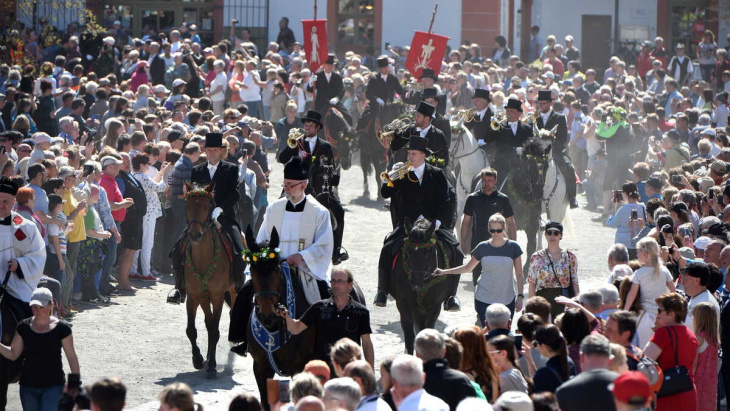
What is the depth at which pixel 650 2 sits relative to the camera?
40.5m

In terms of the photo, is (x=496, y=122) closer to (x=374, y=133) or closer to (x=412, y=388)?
(x=374, y=133)

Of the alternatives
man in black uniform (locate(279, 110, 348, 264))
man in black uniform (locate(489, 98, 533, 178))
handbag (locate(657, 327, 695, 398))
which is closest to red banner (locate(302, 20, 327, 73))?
man in black uniform (locate(489, 98, 533, 178))

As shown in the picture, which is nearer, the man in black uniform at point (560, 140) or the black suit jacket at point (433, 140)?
the black suit jacket at point (433, 140)

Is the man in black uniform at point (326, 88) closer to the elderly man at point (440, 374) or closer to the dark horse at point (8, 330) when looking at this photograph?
the dark horse at point (8, 330)

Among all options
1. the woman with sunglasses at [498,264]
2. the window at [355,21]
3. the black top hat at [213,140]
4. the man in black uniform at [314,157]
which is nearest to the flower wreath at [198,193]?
the black top hat at [213,140]

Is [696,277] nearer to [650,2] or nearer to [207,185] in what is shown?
[207,185]

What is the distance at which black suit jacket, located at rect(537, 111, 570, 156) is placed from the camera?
1872cm

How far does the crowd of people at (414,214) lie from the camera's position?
777 cm

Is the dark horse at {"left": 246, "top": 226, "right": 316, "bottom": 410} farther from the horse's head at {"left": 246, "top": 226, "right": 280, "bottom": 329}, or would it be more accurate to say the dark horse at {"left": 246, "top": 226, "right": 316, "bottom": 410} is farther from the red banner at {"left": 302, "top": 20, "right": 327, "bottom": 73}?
the red banner at {"left": 302, "top": 20, "right": 327, "bottom": 73}

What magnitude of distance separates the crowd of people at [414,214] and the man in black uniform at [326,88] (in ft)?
0.09

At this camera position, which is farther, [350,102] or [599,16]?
[599,16]

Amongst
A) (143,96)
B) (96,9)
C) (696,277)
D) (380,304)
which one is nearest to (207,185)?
(380,304)

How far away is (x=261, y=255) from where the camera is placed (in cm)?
968

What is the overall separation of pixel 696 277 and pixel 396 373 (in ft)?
12.5
